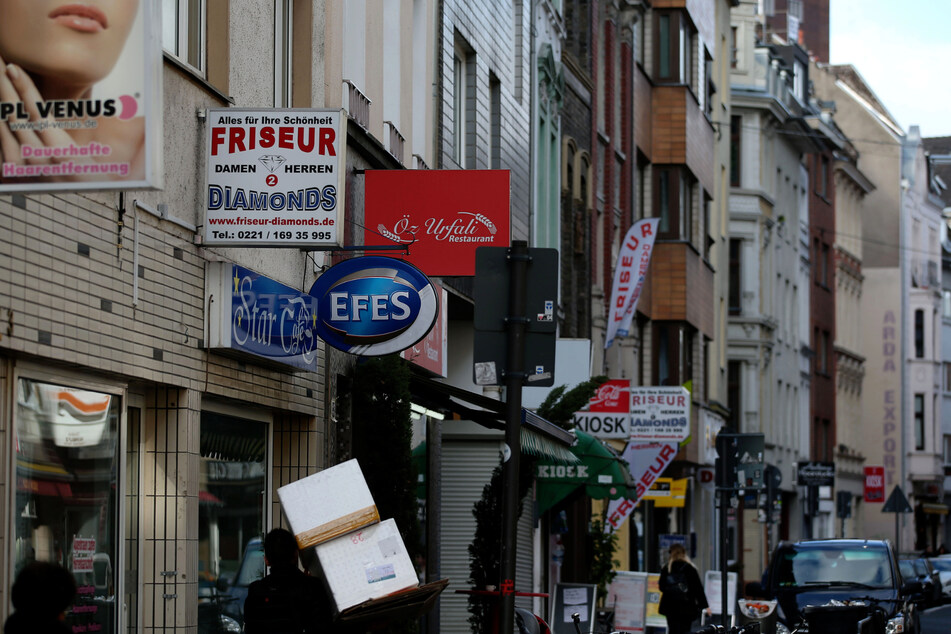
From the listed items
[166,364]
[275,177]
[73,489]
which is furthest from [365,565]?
[275,177]

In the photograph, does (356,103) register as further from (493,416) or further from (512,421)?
(512,421)

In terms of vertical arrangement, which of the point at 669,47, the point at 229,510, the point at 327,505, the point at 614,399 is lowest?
the point at 229,510

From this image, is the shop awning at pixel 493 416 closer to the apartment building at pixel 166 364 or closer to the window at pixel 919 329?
the apartment building at pixel 166 364

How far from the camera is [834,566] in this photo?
1934cm

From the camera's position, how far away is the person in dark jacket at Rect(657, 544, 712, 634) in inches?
794

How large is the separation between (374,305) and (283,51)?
7.69ft

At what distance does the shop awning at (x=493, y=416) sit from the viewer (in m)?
15.2

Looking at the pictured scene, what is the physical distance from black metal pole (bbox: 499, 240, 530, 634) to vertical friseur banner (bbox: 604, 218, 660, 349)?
17089mm

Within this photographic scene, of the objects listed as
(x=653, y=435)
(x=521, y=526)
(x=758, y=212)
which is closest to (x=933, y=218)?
(x=758, y=212)

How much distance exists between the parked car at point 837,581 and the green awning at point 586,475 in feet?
6.98

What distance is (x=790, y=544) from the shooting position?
790 inches

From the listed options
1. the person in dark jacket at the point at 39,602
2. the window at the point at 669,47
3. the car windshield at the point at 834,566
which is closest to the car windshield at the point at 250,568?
the person in dark jacket at the point at 39,602

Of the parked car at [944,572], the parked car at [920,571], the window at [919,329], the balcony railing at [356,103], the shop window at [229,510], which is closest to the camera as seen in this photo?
the shop window at [229,510]

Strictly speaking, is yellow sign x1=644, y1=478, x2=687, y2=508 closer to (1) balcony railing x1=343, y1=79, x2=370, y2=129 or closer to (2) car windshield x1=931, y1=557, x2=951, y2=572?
(2) car windshield x1=931, y1=557, x2=951, y2=572
